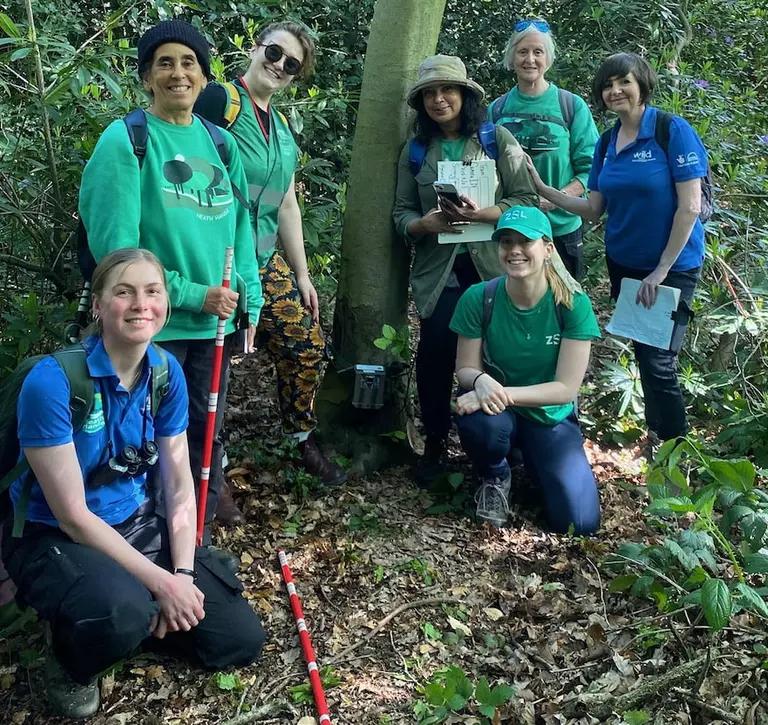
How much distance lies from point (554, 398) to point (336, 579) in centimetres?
131

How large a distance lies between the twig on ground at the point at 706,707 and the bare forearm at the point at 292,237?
2.51 m

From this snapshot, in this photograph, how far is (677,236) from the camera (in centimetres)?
374

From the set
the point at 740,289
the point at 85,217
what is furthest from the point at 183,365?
the point at 740,289

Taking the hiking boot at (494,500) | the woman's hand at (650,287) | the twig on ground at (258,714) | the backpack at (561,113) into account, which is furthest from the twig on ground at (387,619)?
the backpack at (561,113)

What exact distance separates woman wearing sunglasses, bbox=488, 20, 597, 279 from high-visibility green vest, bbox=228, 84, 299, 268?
4.46 feet

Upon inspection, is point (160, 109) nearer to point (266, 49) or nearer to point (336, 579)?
point (266, 49)

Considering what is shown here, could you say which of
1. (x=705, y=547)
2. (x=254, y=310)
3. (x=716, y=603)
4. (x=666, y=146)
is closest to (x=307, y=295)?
(x=254, y=310)

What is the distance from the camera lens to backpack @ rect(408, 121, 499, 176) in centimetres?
385

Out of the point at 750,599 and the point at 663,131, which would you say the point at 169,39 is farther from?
the point at 750,599

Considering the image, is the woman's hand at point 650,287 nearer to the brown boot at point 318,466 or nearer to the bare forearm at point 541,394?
the bare forearm at point 541,394

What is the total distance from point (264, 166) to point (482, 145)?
3.67 ft

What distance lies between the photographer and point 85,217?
9.45 feet

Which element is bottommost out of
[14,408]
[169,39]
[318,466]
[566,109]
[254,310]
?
[318,466]

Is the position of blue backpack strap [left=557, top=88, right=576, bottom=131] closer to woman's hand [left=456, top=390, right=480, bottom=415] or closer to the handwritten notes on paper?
the handwritten notes on paper
